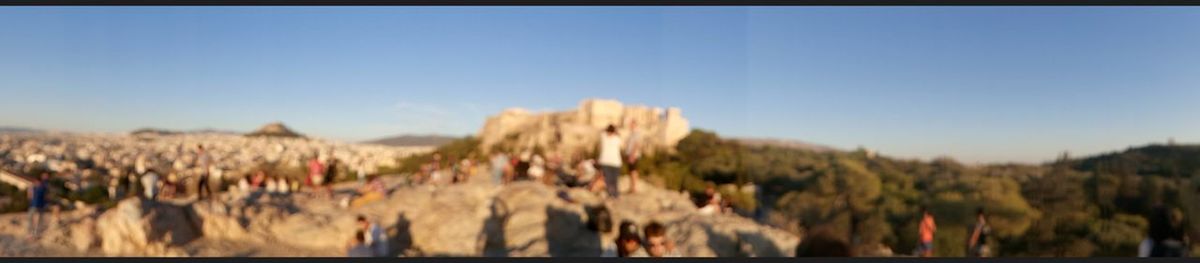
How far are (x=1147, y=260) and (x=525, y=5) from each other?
5.65 meters

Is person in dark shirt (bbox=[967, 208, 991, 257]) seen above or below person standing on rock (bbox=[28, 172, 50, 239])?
below

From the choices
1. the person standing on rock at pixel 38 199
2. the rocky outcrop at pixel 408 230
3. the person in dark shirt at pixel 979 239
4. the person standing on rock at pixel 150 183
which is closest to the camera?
the rocky outcrop at pixel 408 230

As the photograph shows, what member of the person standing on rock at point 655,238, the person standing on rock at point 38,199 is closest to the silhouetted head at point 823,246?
the person standing on rock at point 655,238

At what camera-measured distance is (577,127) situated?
34.6 meters

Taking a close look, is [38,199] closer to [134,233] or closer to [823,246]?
[134,233]

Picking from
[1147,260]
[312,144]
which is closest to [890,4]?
[1147,260]

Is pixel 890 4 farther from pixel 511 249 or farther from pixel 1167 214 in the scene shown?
pixel 511 249

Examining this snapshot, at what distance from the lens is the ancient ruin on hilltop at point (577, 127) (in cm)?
3350

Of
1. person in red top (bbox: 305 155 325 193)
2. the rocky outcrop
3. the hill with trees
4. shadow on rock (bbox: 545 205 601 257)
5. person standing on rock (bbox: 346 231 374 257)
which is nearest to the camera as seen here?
person standing on rock (bbox: 346 231 374 257)

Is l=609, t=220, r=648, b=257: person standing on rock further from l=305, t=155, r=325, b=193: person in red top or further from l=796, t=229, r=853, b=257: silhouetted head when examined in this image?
l=305, t=155, r=325, b=193: person in red top

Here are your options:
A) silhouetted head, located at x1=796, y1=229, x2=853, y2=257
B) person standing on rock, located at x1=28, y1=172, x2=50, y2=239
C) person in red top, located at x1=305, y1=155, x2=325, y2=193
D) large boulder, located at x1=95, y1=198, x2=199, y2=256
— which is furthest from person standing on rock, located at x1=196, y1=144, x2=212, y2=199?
silhouetted head, located at x1=796, y1=229, x2=853, y2=257

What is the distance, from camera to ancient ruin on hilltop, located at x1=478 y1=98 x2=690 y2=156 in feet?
110

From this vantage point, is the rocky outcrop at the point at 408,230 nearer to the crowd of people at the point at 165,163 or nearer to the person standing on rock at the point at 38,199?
the person standing on rock at the point at 38,199

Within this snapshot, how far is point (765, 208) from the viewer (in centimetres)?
2417
